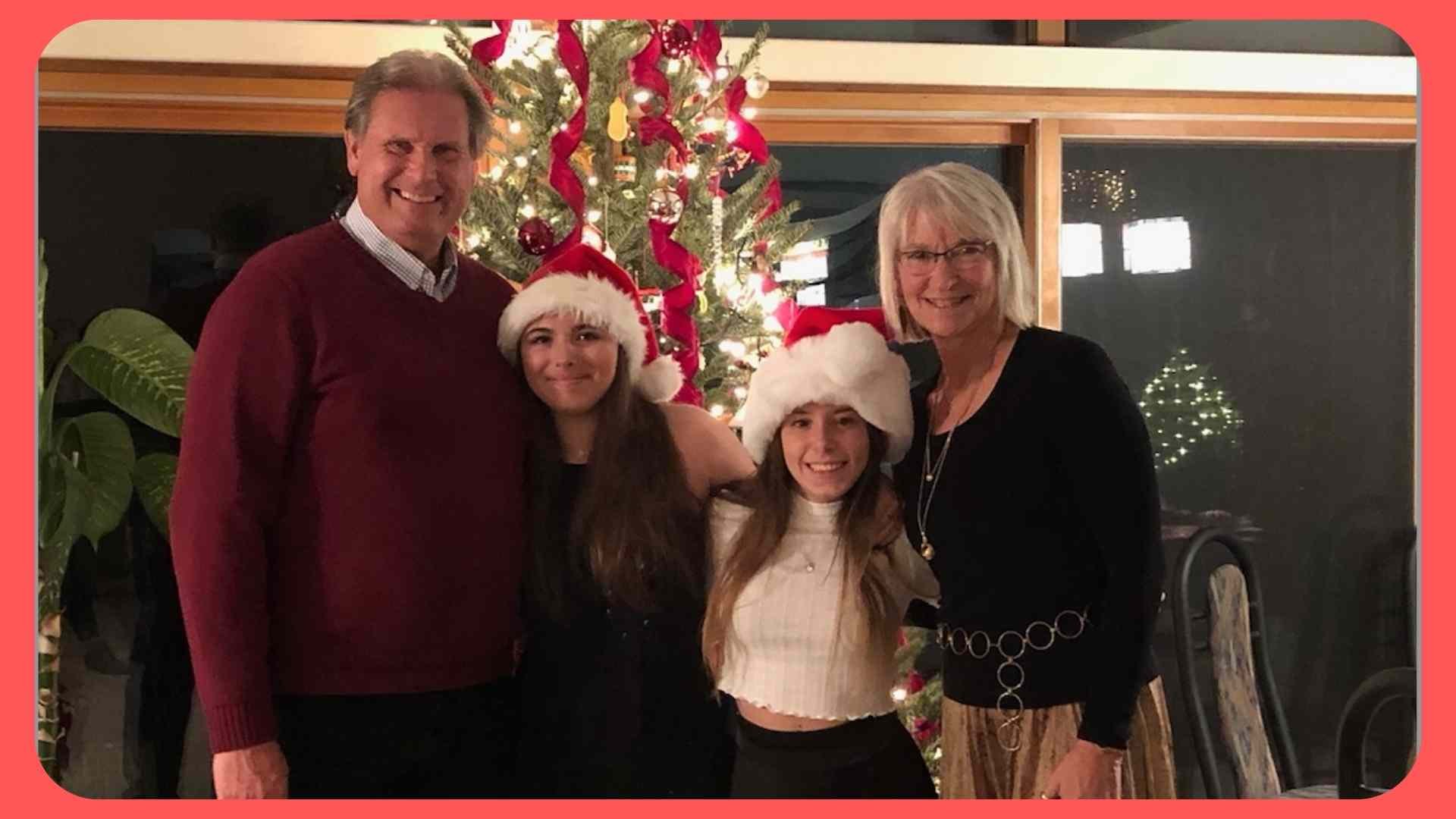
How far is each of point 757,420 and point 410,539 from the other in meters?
0.58

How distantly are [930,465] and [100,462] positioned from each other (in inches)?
56.9

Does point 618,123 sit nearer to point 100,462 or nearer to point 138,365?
point 138,365

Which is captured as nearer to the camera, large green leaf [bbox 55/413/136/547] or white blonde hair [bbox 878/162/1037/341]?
white blonde hair [bbox 878/162/1037/341]

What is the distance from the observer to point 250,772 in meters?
2.16

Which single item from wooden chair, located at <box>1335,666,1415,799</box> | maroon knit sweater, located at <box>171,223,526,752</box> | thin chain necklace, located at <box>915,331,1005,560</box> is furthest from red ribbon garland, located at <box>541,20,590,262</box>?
wooden chair, located at <box>1335,666,1415,799</box>

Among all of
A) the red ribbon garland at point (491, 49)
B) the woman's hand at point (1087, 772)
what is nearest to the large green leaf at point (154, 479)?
the red ribbon garland at point (491, 49)

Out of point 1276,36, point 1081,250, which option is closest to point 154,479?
point 1081,250

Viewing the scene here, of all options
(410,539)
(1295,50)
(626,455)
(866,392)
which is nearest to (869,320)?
(866,392)

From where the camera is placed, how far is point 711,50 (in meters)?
2.62

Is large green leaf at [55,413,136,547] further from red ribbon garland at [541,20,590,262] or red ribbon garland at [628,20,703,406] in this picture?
red ribbon garland at [628,20,703,406]

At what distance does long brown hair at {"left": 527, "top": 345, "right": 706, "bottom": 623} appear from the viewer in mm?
2262

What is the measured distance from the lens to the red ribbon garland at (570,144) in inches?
99.6

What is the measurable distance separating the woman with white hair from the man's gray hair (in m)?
0.69

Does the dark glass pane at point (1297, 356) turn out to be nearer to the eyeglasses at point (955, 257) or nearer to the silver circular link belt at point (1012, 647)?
the eyeglasses at point (955, 257)
